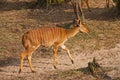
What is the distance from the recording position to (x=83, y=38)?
13070 mm

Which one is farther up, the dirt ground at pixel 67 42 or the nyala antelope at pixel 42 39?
the nyala antelope at pixel 42 39

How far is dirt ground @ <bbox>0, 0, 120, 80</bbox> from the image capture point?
34.4 feet

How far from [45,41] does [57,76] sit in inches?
50.3

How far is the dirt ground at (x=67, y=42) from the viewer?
1048 centimetres

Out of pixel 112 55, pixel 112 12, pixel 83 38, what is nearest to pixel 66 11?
pixel 112 12

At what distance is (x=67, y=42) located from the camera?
12875mm

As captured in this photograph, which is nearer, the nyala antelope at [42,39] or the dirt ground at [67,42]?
the dirt ground at [67,42]

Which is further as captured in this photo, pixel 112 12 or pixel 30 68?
pixel 112 12

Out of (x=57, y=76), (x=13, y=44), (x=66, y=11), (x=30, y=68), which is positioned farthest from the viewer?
(x=66, y=11)

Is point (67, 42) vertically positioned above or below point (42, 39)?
below

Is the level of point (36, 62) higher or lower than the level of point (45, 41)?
lower

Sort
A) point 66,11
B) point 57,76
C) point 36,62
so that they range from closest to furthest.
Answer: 1. point 57,76
2. point 36,62
3. point 66,11

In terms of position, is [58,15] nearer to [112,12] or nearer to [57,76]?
[112,12]

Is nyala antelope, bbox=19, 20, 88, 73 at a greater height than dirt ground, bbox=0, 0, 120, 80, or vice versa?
nyala antelope, bbox=19, 20, 88, 73
